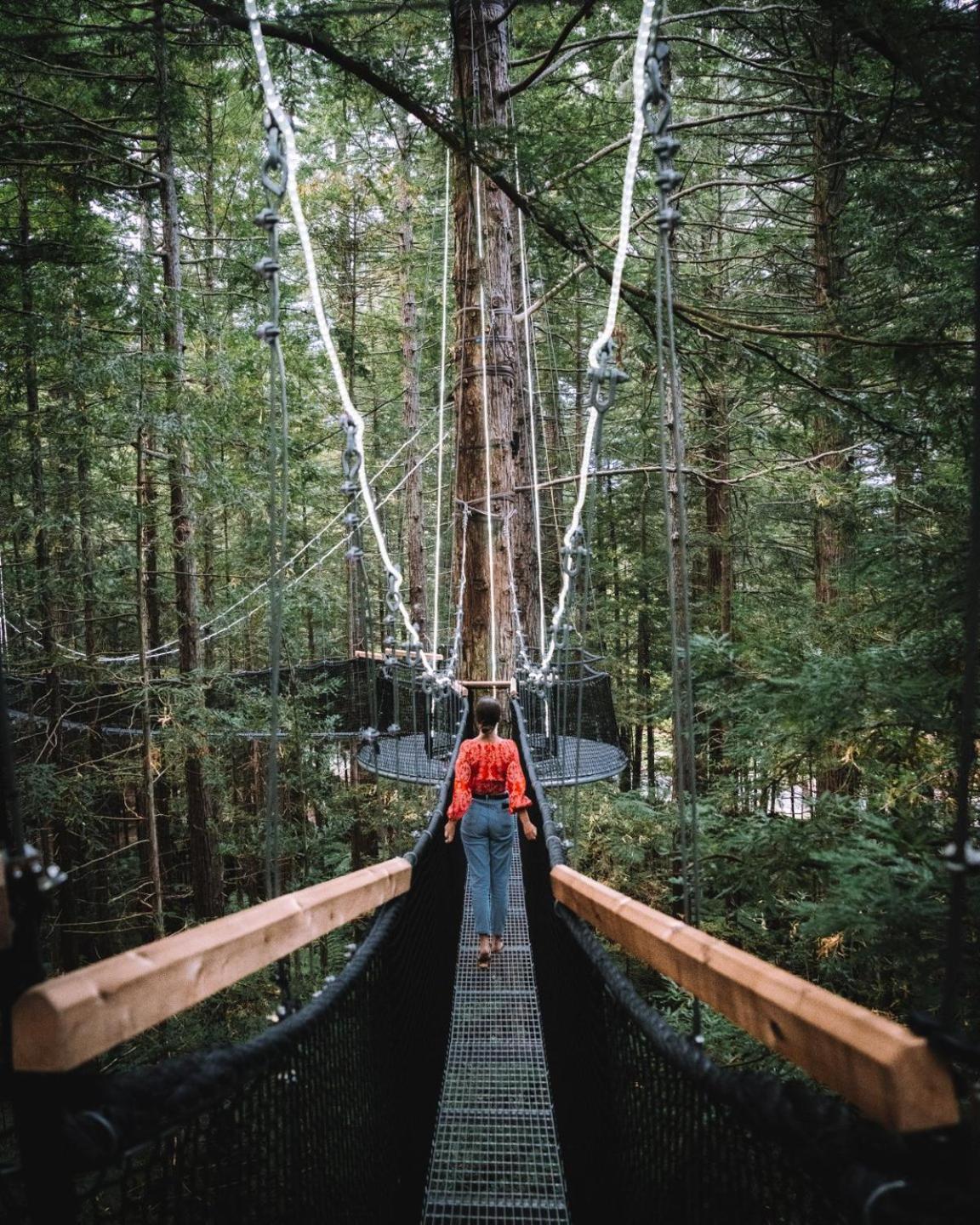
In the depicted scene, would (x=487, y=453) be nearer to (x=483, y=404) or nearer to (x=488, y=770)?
(x=483, y=404)

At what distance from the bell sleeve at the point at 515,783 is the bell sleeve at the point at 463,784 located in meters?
0.15

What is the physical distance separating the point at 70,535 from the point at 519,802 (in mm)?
4584

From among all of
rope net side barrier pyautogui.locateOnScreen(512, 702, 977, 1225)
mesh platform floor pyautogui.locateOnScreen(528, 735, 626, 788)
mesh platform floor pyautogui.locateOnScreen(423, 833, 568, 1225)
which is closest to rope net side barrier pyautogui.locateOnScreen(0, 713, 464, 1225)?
mesh platform floor pyautogui.locateOnScreen(423, 833, 568, 1225)

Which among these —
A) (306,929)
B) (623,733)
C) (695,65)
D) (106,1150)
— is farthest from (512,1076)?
(623,733)

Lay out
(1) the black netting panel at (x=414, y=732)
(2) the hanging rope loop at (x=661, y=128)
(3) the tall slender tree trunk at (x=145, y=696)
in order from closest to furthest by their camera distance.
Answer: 1. (2) the hanging rope loop at (x=661, y=128)
2. (1) the black netting panel at (x=414, y=732)
3. (3) the tall slender tree trunk at (x=145, y=696)

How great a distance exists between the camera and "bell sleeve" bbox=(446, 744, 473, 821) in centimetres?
266

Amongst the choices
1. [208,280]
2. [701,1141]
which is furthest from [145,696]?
[208,280]

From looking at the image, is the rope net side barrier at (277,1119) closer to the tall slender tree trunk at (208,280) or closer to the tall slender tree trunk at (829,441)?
the tall slender tree trunk at (829,441)

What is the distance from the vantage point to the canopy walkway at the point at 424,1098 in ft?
2.07

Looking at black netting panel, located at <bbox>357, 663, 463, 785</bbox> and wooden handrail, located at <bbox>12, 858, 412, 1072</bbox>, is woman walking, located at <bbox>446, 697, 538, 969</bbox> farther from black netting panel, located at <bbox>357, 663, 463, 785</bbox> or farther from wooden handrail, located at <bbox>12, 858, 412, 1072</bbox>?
wooden handrail, located at <bbox>12, 858, 412, 1072</bbox>

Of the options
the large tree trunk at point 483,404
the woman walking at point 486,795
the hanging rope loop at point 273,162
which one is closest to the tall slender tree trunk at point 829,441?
the large tree trunk at point 483,404

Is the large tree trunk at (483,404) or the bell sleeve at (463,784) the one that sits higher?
the large tree trunk at (483,404)

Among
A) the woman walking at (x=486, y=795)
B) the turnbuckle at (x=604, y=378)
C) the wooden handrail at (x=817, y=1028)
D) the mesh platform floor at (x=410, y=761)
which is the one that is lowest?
the mesh platform floor at (x=410, y=761)

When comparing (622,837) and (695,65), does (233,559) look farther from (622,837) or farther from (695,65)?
(695,65)
